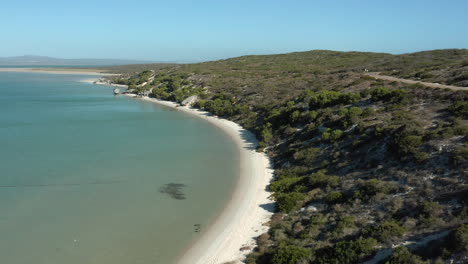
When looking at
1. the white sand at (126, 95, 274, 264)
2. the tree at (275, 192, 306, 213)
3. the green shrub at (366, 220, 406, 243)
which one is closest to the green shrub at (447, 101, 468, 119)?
the tree at (275, 192, 306, 213)

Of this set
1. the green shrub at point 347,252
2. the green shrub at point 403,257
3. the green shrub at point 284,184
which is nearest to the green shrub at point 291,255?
the green shrub at point 347,252

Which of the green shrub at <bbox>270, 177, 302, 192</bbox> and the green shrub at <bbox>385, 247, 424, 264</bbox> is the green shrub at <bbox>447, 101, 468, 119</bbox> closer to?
the green shrub at <bbox>270, 177, 302, 192</bbox>

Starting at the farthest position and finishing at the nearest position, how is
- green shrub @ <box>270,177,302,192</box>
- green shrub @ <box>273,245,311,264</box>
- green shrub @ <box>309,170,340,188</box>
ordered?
green shrub @ <box>270,177,302,192</box> → green shrub @ <box>309,170,340,188</box> → green shrub @ <box>273,245,311,264</box>

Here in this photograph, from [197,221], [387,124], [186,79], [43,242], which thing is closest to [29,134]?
[43,242]

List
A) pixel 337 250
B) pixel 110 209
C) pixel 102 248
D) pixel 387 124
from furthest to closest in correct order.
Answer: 1. pixel 387 124
2. pixel 110 209
3. pixel 102 248
4. pixel 337 250

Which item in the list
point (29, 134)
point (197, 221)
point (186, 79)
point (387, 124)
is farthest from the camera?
point (186, 79)

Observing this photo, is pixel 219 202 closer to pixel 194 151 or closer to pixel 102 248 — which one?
pixel 102 248

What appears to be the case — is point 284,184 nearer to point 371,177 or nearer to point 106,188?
point 371,177
